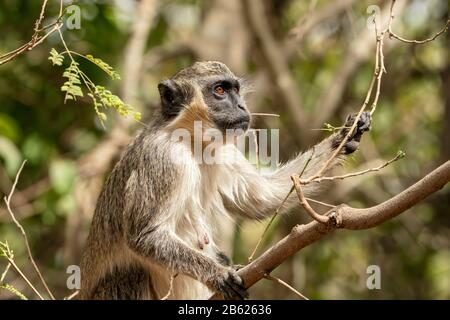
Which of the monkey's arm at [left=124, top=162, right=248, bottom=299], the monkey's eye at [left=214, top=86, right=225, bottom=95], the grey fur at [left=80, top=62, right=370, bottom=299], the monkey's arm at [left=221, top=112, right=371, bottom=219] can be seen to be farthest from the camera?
the monkey's arm at [left=221, top=112, right=371, bottom=219]

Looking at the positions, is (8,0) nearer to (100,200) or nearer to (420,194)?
(100,200)

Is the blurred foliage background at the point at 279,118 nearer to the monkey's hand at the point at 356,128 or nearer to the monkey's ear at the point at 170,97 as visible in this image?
the monkey's ear at the point at 170,97

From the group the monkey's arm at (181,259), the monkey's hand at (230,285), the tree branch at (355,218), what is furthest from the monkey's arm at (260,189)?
the tree branch at (355,218)

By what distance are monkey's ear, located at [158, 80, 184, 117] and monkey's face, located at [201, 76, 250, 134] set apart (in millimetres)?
220

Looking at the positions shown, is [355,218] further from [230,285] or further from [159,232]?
[159,232]

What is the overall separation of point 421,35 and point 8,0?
18.0 ft

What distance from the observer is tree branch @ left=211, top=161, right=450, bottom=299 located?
4.40 m

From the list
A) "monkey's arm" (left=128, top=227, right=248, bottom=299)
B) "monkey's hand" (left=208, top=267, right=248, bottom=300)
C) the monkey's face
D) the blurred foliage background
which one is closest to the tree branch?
"monkey's hand" (left=208, top=267, right=248, bottom=300)

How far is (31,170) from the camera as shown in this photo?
1030 cm

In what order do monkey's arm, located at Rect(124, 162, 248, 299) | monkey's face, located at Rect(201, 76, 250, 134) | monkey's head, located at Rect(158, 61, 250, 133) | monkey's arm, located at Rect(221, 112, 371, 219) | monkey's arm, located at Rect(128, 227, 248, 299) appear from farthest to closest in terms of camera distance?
1. monkey's arm, located at Rect(221, 112, 371, 219)
2. monkey's head, located at Rect(158, 61, 250, 133)
3. monkey's face, located at Rect(201, 76, 250, 134)
4. monkey's arm, located at Rect(124, 162, 248, 299)
5. monkey's arm, located at Rect(128, 227, 248, 299)

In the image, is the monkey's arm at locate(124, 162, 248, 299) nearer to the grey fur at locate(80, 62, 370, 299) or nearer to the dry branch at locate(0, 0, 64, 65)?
the grey fur at locate(80, 62, 370, 299)

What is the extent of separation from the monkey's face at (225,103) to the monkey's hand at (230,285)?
1.33 meters

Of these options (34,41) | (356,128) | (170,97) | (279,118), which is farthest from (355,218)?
(279,118)

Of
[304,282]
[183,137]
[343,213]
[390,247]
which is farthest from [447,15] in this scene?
[343,213]
